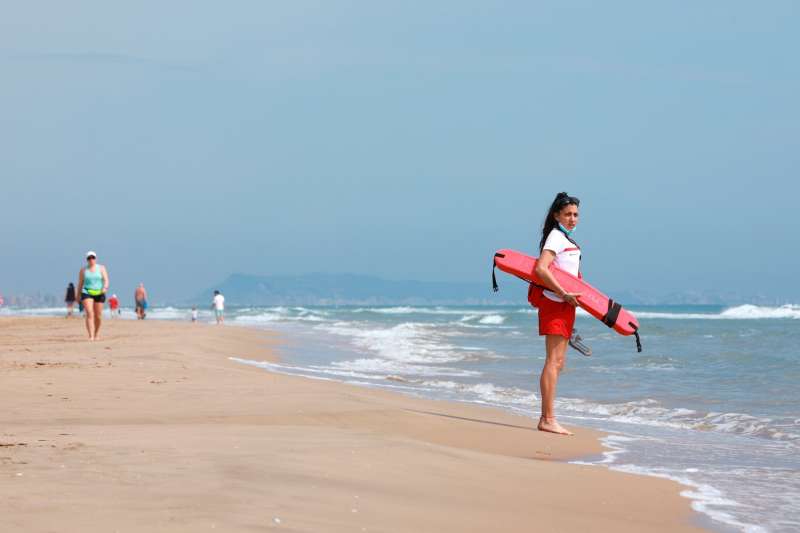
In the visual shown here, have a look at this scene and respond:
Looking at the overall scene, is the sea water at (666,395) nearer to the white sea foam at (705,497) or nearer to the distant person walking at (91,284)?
the white sea foam at (705,497)

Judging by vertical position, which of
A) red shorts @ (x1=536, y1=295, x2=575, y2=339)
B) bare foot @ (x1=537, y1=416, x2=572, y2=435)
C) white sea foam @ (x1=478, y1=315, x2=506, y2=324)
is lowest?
white sea foam @ (x1=478, y1=315, x2=506, y2=324)

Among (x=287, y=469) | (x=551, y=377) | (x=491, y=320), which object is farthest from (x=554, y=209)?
(x=491, y=320)

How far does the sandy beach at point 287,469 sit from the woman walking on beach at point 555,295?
0.39 meters

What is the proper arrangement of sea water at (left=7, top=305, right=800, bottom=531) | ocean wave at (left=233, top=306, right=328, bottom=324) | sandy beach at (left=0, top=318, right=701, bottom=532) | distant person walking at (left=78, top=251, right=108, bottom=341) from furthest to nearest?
ocean wave at (left=233, top=306, right=328, bottom=324) → distant person walking at (left=78, top=251, right=108, bottom=341) → sea water at (left=7, top=305, right=800, bottom=531) → sandy beach at (left=0, top=318, right=701, bottom=532)

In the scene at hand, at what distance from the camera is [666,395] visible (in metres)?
11.4

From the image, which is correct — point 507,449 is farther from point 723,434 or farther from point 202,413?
point 723,434

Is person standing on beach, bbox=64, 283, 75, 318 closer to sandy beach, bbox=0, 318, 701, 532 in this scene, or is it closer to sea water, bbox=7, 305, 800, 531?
sea water, bbox=7, 305, 800, 531

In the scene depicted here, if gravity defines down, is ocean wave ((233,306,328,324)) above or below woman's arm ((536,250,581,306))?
below

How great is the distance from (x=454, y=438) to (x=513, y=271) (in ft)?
5.25

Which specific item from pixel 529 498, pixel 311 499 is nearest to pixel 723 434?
pixel 529 498

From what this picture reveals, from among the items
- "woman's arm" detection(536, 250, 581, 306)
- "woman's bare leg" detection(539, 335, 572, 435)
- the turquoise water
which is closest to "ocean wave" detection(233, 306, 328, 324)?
the turquoise water

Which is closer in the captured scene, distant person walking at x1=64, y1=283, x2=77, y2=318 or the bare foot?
the bare foot

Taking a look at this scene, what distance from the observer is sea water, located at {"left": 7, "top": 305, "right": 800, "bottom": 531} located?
18.6 feet

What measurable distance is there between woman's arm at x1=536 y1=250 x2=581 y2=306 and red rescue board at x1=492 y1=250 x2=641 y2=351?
0.09 metres
